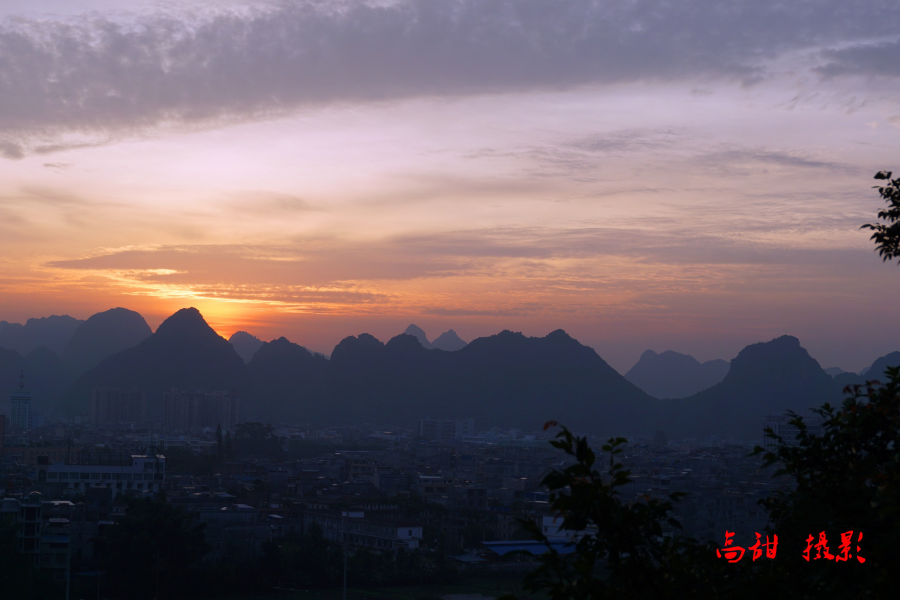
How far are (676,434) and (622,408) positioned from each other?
662 cm

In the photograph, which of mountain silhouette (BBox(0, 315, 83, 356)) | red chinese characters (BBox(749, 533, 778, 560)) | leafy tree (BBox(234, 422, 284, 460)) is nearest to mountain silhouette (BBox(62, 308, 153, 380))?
mountain silhouette (BBox(0, 315, 83, 356))

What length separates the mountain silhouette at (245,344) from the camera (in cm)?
16012

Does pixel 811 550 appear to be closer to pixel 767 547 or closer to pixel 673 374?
pixel 767 547

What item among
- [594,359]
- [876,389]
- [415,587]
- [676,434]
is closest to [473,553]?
[415,587]

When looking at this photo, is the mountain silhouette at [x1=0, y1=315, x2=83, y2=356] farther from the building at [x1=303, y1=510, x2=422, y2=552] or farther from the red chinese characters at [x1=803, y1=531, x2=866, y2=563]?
the red chinese characters at [x1=803, y1=531, x2=866, y2=563]

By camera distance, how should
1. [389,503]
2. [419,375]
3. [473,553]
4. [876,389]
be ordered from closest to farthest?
[876,389]
[473,553]
[389,503]
[419,375]

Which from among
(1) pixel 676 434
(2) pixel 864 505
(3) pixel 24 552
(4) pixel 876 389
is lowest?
(1) pixel 676 434

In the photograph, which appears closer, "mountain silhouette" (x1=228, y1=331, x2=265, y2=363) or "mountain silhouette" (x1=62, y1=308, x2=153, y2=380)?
"mountain silhouette" (x1=62, y1=308, x2=153, y2=380)

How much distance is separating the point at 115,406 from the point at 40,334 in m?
67.7

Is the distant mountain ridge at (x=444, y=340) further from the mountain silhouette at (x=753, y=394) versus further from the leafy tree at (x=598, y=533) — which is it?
the leafy tree at (x=598, y=533)

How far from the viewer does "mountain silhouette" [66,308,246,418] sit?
99.2m

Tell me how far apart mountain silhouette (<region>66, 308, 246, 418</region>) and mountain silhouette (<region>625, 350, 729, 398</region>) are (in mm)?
84783

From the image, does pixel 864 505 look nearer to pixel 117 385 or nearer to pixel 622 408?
pixel 622 408

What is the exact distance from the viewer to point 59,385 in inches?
4560
